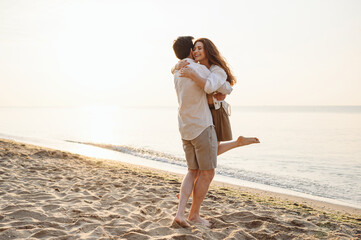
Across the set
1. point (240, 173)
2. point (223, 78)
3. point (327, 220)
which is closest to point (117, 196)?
point (223, 78)

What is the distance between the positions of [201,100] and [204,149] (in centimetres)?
51

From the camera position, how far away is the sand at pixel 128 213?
3.08m

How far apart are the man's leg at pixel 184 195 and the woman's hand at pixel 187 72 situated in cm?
107

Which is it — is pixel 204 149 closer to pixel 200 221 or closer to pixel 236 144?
pixel 236 144

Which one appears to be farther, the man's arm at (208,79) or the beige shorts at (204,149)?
the beige shorts at (204,149)

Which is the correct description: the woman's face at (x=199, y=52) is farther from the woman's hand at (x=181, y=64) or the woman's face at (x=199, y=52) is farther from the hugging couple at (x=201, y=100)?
the woman's hand at (x=181, y=64)

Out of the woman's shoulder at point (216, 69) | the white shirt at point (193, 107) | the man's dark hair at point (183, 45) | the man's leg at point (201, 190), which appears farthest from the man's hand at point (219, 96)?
the man's leg at point (201, 190)

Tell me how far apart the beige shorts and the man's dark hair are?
83cm

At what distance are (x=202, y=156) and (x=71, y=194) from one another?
2361mm

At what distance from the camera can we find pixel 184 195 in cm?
330

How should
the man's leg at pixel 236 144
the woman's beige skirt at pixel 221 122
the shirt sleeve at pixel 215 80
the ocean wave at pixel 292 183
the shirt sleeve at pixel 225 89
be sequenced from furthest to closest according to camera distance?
the ocean wave at pixel 292 183 < the man's leg at pixel 236 144 < the woman's beige skirt at pixel 221 122 < the shirt sleeve at pixel 225 89 < the shirt sleeve at pixel 215 80

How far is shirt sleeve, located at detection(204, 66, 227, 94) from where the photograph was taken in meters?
2.89

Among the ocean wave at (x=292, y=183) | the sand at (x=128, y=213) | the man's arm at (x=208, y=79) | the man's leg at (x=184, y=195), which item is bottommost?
the ocean wave at (x=292, y=183)

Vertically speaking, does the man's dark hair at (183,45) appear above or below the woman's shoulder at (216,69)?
above
